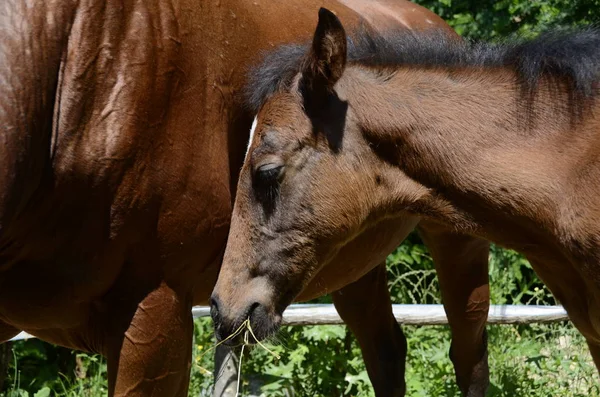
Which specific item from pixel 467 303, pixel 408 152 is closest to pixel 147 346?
pixel 408 152

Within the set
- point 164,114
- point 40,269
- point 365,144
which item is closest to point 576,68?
point 365,144

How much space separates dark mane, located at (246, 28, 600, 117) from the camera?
3035 mm

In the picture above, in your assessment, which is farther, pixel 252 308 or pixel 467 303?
pixel 467 303

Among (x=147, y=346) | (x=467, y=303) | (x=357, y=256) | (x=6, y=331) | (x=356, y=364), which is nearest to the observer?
(x=147, y=346)

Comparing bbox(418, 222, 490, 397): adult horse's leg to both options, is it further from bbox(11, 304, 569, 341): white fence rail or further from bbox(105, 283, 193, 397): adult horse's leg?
bbox(105, 283, 193, 397): adult horse's leg

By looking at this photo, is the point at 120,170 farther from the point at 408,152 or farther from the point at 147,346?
the point at 408,152

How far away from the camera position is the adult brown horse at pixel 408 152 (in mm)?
3010

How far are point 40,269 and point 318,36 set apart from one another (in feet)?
3.81

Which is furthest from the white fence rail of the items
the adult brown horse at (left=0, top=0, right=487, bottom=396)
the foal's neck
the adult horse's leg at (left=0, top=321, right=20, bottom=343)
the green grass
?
the foal's neck

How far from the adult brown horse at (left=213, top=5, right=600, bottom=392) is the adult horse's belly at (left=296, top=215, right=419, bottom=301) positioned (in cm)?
64

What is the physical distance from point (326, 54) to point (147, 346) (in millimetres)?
1131

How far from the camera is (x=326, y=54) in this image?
303 cm

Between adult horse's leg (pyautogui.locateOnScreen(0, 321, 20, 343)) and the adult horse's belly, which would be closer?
adult horse's leg (pyautogui.locateOnScreen(0, 321, 20, 343))

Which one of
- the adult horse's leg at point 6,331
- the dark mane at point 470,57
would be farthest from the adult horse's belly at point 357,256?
the adult horse's leg at point 6,331
